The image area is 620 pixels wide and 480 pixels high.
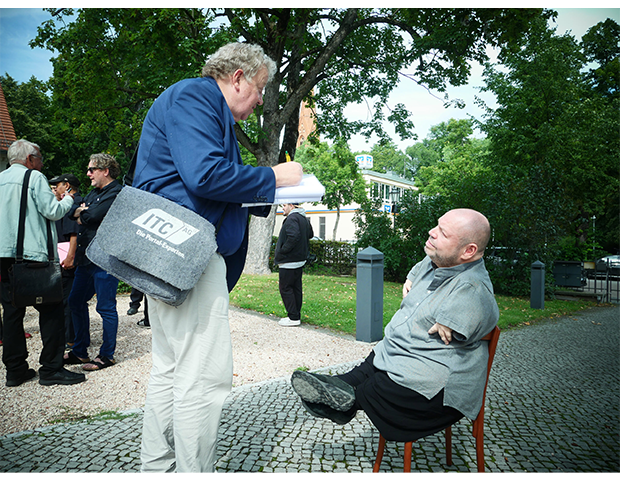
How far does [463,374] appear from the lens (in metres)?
2.22

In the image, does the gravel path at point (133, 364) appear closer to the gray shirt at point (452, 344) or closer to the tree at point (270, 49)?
the gray shirt at point (452, 344)

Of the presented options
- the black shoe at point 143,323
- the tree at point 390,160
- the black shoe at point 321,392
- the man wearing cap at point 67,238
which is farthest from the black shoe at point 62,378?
the tree at point 390,160

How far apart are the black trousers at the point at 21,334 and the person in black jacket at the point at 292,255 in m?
3.52

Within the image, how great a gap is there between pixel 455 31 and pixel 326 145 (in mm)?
28259

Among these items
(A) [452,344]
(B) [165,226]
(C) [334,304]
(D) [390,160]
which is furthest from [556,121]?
(D) [390,160]

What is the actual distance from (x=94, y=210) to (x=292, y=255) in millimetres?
3329

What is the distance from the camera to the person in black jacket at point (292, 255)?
7062mm

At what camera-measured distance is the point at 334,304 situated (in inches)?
372

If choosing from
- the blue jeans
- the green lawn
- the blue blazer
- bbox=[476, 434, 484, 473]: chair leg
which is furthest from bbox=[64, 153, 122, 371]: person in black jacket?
bbox=[476, 434, 484, 473]: chair leg

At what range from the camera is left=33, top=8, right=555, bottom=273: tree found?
482 inches

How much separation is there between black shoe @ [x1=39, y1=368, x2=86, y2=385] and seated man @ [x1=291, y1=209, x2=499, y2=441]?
2.92 meters

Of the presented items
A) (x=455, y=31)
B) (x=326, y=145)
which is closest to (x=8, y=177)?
(x=455, y=31)

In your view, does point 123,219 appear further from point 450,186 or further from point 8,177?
point 450,186

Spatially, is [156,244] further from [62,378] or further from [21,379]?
[21,379]
